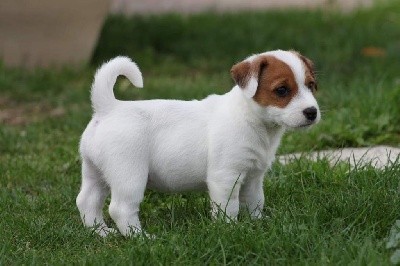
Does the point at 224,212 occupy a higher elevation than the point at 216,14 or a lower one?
higher

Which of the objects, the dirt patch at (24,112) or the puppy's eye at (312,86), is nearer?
the puppy's eye at (312,86)

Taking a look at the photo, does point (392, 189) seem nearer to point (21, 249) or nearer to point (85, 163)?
point (85, 163)

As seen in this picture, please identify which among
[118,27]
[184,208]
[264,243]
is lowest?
[118,27]

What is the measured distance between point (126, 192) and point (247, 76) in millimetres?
865

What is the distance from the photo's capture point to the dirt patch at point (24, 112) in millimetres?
8367

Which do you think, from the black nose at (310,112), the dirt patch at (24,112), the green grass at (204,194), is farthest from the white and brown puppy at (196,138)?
the dirt patch at (24,112)

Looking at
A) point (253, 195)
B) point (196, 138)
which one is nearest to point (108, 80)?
point (196, 138)

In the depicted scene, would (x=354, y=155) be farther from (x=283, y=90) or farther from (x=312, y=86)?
(x=283, y=90)

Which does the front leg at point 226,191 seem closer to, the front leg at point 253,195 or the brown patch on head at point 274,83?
the front leg at point 253,195

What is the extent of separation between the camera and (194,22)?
12.0m

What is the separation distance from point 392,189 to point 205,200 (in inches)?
42.0

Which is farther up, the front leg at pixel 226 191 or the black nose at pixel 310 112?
the black nose at pixel 310 112

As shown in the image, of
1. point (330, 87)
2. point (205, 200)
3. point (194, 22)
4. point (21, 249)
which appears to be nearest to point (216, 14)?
point (194, 22)

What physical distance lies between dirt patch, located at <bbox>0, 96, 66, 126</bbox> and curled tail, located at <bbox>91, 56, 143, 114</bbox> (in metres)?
3.31
